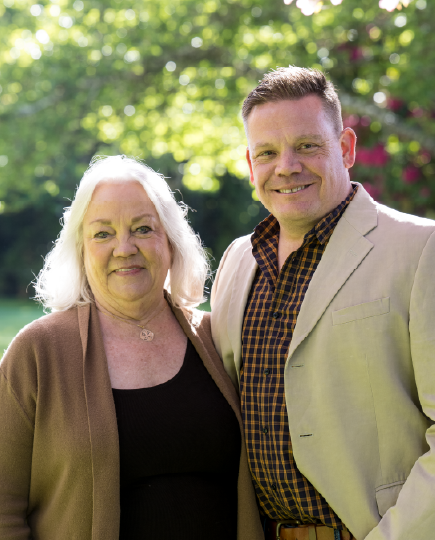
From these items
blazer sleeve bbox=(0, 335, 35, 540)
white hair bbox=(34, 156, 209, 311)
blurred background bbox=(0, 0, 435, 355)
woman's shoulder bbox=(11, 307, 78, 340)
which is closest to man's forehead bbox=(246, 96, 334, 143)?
white hair bbox=(34, 156, 209, 311)

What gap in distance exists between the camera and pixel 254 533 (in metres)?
2.53

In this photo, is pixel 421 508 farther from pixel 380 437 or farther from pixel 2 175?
pixel 2 175

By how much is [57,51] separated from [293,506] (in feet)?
34.6

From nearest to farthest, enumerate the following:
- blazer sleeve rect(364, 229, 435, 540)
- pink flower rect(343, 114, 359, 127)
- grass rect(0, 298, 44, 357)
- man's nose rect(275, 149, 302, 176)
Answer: blazer sleeve rect(364, 229, 435, 540) → man's nose rect(275, 149, 302, 176) → pink flower rect(343, 114, 359, 127) → grass rect(0, 298, 44, 357)

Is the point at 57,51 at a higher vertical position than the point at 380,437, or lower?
higher

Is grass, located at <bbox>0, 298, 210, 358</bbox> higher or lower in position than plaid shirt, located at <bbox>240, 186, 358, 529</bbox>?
higher

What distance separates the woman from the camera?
92.0 inches

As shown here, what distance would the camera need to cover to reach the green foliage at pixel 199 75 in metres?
9.22

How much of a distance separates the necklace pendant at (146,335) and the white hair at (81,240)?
11.2 inches

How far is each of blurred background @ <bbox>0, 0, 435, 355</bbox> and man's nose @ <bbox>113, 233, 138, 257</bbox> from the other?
5.75 meters

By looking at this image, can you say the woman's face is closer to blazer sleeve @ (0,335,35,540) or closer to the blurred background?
blazer sleeve @ (0,335,35,540)

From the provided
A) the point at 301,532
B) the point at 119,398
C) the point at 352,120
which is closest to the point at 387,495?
the point at 301,532

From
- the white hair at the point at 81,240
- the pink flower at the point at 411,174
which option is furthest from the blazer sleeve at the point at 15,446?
the pink flower at the point at 411,174

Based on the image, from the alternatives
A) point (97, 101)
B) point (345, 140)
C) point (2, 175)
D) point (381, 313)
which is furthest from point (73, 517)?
point (2, 175)
